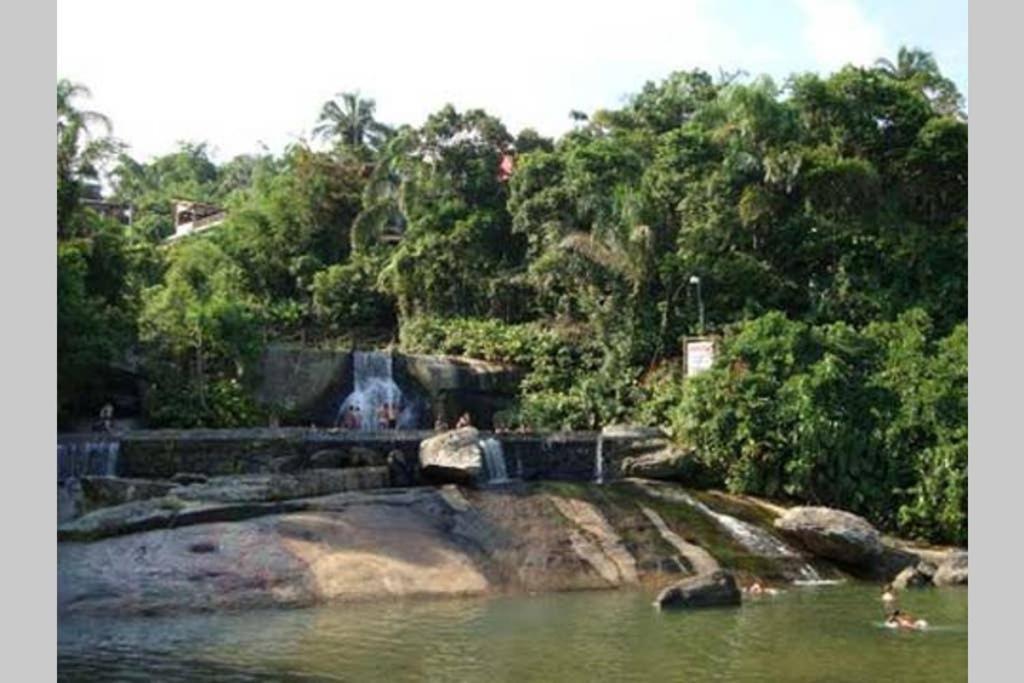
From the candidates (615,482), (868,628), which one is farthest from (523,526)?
(868,628)

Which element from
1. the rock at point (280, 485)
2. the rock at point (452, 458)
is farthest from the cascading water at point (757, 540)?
the rock at point (280, 485)

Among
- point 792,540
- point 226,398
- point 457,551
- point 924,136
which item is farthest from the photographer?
point 924,136

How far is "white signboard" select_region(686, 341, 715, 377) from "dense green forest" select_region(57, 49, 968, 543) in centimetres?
82

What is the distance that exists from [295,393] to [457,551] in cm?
1417

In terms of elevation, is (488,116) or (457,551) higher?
(488,116)

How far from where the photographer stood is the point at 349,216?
166 ft

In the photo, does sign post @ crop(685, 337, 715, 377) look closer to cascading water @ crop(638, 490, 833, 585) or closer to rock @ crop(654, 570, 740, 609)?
cascading water @ crop(638, 490, 833, 585)

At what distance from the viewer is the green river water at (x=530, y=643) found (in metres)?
15.4

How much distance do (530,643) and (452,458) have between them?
413 inches

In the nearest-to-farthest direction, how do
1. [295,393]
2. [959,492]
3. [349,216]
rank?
[959,492]
[295,393]
[349,216]

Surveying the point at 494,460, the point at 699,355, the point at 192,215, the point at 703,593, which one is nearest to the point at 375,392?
the point at 494,460

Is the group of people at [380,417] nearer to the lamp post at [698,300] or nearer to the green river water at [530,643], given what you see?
the lamp post at [698,300]

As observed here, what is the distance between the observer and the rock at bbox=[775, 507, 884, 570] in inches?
989

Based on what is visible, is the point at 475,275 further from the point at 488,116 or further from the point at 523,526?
the point at 523,526
